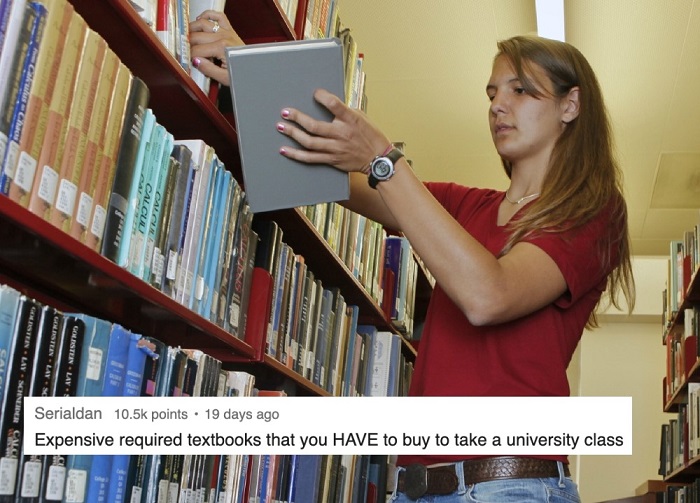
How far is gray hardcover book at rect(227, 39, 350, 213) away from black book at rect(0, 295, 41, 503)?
1.45 ft


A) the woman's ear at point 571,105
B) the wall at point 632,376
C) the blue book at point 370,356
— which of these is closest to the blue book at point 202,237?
the woman's ear at point 571,105

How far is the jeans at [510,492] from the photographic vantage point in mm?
1230

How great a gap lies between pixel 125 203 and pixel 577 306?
2.31 ft

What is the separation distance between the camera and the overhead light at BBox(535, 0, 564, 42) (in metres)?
3.54

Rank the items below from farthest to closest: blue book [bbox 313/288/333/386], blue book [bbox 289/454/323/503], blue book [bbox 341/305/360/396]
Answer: blue book [bbox 341/305/360/396]
blue book [bbox 313/288/333/386]
blue book [bbox 289/454/323/503]

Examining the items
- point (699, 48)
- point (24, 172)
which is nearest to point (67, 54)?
point (24, 172)

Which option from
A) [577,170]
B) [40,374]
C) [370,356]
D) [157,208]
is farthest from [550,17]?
[40,374]

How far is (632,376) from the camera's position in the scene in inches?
263

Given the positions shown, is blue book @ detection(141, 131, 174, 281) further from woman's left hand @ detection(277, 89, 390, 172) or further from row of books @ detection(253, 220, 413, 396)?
row of books @ detection(253, 220, 413, 396)

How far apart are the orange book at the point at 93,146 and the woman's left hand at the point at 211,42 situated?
0.33 m

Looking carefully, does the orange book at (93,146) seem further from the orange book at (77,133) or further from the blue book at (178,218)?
the blue book at (178,218)

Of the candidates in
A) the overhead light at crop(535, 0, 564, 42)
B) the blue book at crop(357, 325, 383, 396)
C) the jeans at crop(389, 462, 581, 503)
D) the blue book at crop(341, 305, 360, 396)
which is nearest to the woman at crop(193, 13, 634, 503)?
the jeans at crop(389, 462, 581, 503)

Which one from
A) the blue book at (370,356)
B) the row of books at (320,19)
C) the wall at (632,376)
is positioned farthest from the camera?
the wall at (632,376)

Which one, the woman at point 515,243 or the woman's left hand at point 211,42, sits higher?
the woman's left hand at point 211,42
